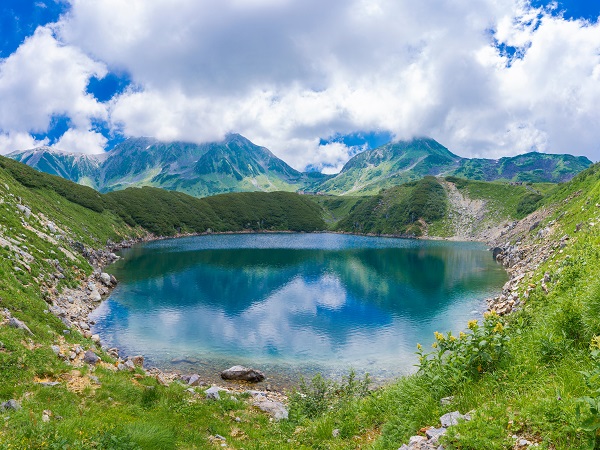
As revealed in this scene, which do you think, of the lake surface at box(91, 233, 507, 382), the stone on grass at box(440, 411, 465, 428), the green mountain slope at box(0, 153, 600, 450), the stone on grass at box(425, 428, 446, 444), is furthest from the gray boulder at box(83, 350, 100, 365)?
the stone on grass at box(440, 411, 465, 428)

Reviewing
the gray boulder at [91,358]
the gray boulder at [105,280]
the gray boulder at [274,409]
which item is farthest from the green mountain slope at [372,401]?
the gray boulder at [105,280]

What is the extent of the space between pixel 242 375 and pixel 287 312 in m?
21.3

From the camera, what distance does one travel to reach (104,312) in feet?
145

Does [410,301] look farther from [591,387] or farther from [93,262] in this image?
[93,262]

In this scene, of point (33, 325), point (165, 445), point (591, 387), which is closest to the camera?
point (591, 387)

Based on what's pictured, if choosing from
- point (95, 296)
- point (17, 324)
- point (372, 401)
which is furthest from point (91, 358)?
point (95, 296)

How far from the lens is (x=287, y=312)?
162 ft

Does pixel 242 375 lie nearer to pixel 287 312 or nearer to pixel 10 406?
pixel 10 406

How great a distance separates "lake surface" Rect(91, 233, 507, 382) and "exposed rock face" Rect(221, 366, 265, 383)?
179 centimetres

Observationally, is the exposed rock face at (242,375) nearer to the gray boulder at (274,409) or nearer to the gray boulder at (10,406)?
the gray boulder at (274,409)

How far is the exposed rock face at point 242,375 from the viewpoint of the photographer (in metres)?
28.2

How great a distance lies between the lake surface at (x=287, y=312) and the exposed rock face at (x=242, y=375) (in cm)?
179

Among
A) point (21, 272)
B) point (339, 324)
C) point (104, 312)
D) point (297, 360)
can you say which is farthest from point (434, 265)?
point (21, 272)

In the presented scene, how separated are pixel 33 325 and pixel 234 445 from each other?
1646cm
